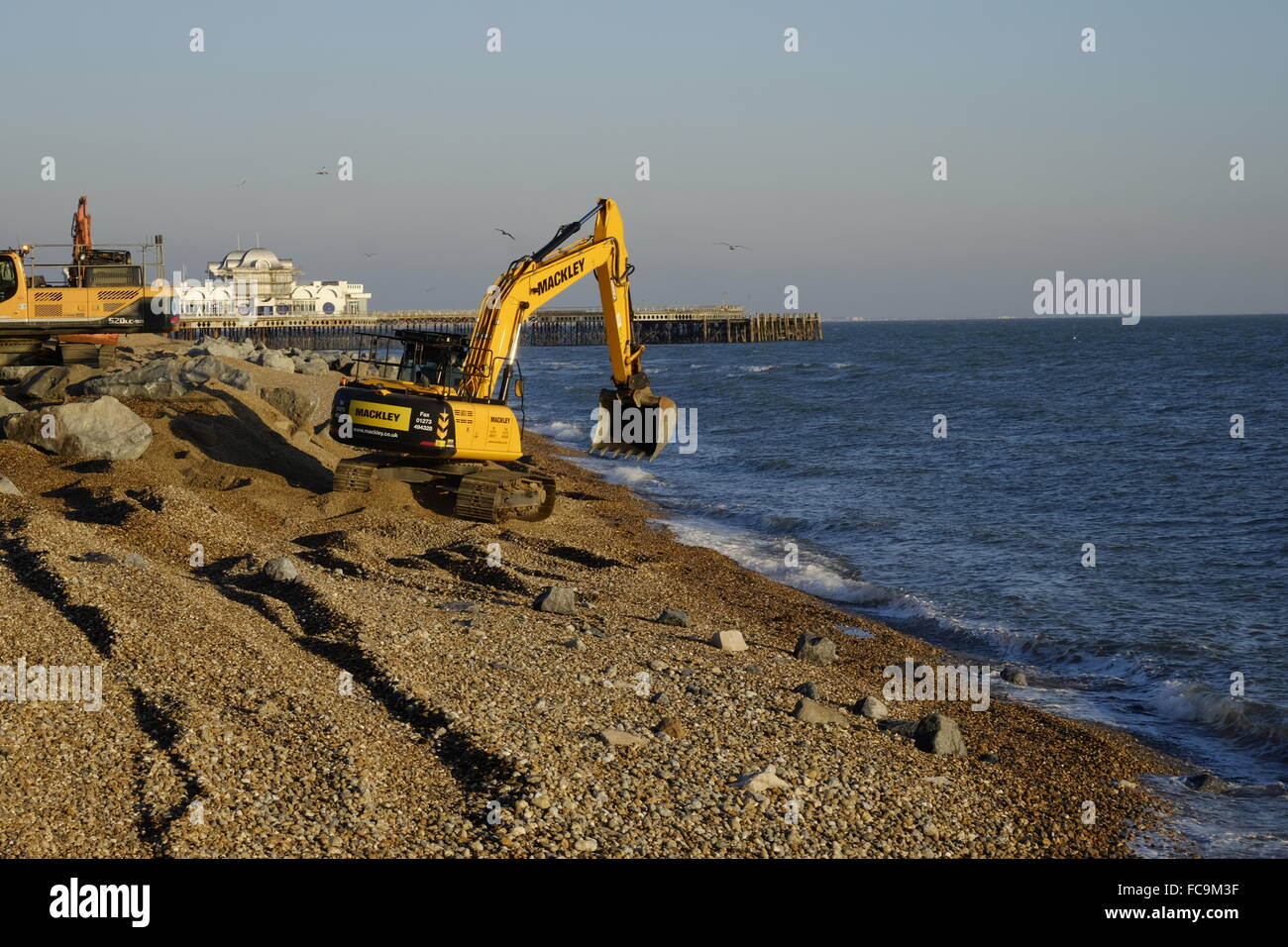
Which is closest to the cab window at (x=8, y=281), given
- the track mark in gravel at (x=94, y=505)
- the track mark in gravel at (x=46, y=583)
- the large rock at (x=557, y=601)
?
the track mark in gravel at (x=94, y=505)

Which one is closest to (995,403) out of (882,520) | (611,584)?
(882,520)

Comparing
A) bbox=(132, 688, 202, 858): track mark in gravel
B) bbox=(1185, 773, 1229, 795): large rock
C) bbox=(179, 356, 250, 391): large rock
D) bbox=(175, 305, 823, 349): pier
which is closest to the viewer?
bbox=(132, 688, 202, 858): track mark in gravel

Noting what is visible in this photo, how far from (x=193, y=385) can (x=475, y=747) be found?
19816 millimetres

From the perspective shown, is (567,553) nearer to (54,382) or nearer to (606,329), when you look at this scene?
(606,329)

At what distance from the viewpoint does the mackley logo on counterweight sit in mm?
19172

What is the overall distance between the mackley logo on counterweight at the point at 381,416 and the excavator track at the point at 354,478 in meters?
1.73

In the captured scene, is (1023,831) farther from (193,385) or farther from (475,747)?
(193,385)

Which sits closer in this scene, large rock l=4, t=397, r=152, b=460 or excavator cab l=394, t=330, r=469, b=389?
excavator cab l=394, t=330, r=469, b=389

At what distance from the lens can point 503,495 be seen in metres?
20.9

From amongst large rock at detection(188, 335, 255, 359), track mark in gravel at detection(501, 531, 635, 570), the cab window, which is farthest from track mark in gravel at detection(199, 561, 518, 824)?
large rock at detection(188, 335, 255, 359)

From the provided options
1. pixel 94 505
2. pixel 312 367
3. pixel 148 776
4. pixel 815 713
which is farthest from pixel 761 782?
pixel 312 367

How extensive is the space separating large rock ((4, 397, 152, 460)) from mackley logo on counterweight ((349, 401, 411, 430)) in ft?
17.2

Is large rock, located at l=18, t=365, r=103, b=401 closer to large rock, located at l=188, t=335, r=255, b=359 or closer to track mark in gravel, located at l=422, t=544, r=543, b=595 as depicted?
track mark in gravel, located at l=422, t=544, r=543, b=595

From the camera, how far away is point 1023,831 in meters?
9.60
